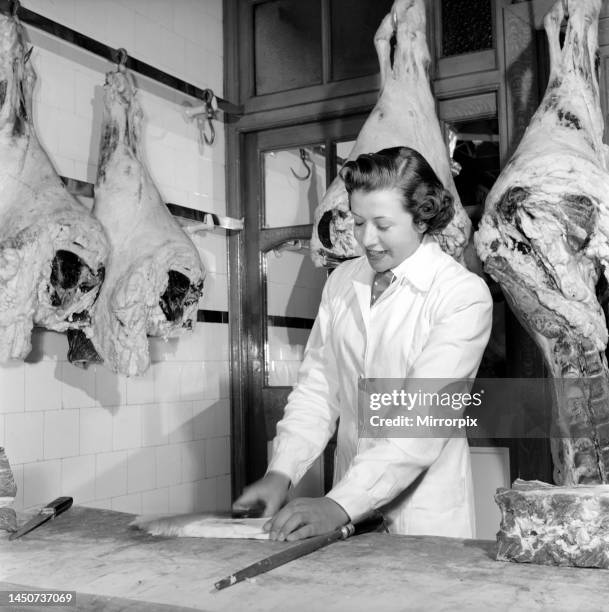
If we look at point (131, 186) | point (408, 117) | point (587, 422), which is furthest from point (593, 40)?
point (131, 186)

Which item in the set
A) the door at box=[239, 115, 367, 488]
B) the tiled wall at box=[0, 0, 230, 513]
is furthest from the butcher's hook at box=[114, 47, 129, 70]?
the door at box=[239, 115, 367, 488]

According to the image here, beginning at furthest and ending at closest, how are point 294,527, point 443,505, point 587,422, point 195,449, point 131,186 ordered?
1. point 195,449
2. point 131,186
3. point 587,422
4. point 443,505
5. point 294,527

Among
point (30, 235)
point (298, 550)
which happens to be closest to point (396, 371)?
point (298, 550)

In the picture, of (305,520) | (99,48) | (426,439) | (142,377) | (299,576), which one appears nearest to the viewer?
(299,576)

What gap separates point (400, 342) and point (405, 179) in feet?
1.50

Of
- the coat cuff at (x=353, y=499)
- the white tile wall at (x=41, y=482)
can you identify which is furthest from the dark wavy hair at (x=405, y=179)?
the white tile wall at (x=41, y=482)

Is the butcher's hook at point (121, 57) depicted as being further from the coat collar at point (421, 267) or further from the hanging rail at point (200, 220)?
the coat collar at point (421, 267)

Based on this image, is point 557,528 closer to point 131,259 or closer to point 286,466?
point 286,466

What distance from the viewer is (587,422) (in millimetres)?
2684

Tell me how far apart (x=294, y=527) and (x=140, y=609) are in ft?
1.73

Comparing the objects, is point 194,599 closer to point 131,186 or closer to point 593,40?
point 131,186

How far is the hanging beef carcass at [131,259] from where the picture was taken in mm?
3039

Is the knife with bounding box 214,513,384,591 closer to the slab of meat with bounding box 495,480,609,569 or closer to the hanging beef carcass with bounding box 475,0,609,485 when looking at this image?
the slab of meat with bounding box 495,480,609,569

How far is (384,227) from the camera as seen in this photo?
7.66 feet
